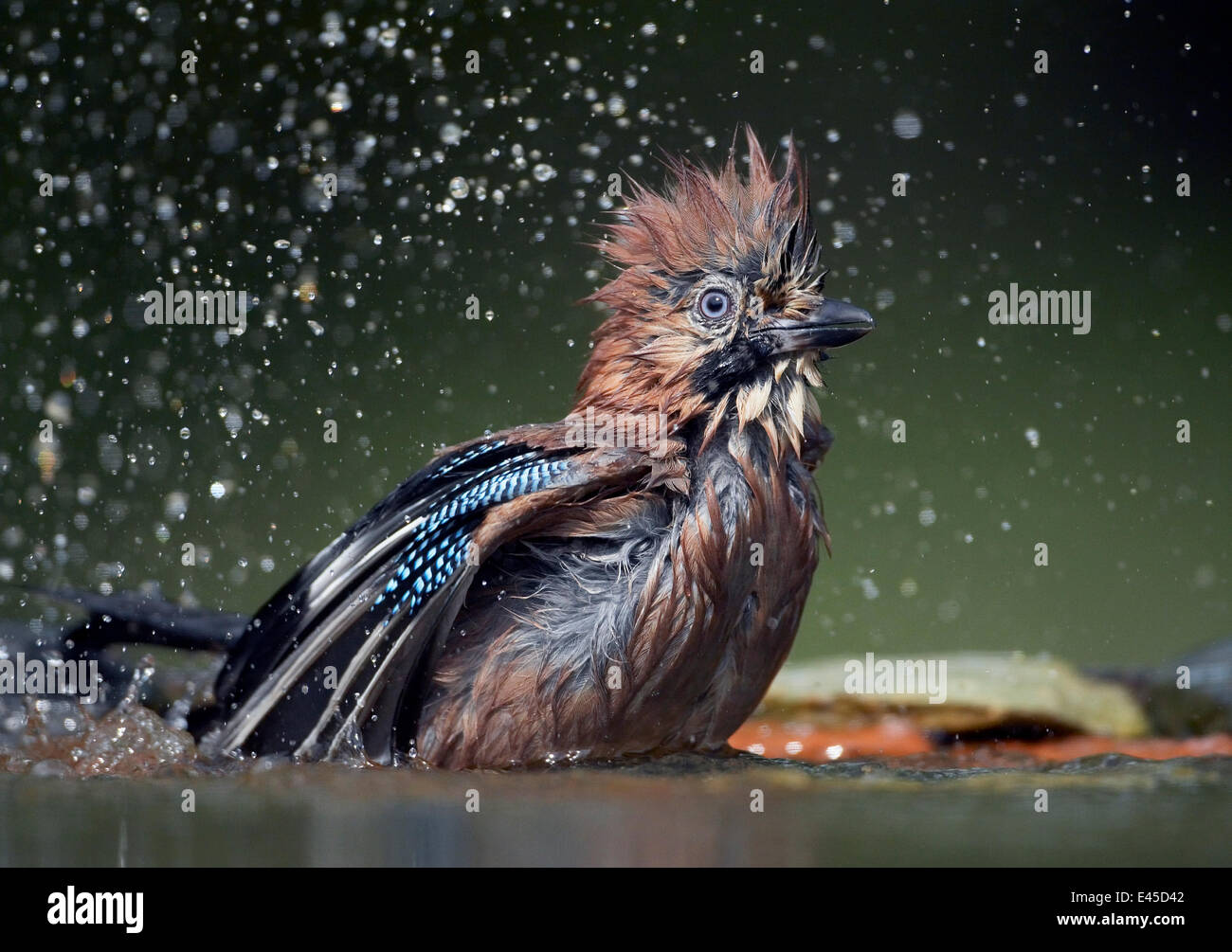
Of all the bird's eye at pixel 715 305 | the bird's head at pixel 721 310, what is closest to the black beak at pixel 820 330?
the bird's head at pixel 721 310

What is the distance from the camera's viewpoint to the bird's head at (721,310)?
3.40m

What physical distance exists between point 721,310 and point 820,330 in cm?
26

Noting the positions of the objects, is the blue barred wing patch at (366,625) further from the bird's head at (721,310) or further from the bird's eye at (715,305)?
the bird's eye at (715,305)

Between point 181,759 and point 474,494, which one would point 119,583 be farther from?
point 474,494

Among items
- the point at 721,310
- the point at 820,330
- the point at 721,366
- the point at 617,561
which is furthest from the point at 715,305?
the point at 617,561

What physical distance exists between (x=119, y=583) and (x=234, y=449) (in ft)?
2.09

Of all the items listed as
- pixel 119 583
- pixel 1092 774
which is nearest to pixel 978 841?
pixel 1092 774

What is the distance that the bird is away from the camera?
3271 mm

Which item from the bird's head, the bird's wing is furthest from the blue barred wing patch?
the bird's head

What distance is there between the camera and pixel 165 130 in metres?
4.96

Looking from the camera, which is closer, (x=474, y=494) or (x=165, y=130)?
(x=474, y=494)

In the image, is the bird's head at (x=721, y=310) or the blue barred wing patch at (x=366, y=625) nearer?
the blue barred wing patch at (x=366, y=625)

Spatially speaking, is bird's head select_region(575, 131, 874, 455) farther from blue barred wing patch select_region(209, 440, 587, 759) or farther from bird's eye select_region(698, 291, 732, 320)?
blue barred wing patch select_region(209, 440, 587, 759)

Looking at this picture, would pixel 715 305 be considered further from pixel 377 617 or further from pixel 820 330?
pixel 377 617
